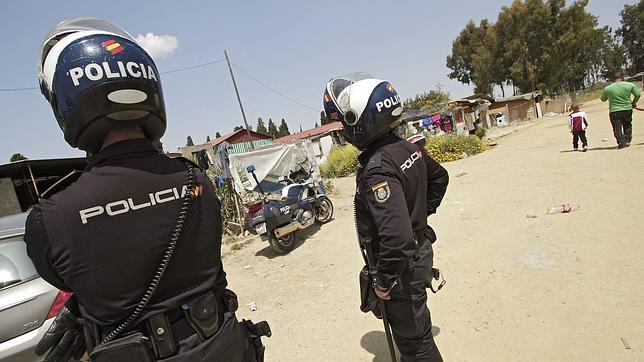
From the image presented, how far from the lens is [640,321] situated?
102 inches

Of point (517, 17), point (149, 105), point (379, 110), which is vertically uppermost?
point (517, 17)

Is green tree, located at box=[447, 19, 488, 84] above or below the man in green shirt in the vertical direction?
above

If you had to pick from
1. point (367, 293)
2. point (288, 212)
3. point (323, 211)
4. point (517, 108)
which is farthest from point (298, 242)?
point (517, 108)

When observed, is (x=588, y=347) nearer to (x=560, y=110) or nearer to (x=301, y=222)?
(x=301, y=222)

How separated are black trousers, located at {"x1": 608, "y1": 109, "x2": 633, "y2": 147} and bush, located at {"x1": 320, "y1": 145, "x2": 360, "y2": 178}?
886cm

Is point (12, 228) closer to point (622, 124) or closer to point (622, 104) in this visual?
point (622, 104)

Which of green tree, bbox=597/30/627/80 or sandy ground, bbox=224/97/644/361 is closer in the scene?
sandy ground, bbox=224/97/644/361

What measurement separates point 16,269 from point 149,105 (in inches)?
99.9

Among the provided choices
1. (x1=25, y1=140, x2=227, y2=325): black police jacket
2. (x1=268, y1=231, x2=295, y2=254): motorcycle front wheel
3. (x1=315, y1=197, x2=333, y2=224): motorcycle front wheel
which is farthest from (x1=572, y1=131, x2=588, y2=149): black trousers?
(x1=25, y1=140, x2=227, y2=325): black police jacket

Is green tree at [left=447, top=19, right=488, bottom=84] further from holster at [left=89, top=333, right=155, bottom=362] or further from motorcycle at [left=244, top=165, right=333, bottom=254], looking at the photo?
holster at [left=89, top=333, right=155, bottom=362]

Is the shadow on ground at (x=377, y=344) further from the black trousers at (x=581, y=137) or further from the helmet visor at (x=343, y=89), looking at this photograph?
the black trousers at (x=581, y=137)

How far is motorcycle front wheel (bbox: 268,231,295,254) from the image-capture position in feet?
20.5

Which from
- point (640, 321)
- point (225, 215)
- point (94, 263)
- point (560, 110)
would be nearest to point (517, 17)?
point (560, 110)

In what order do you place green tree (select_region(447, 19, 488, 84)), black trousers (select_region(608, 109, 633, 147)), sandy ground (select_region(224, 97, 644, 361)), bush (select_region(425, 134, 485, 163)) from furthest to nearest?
green tree (select_region(447, 19, 488, 84)) < bush (select_region(425, 134, 485, 163)) < black trousers (select_region(608, 109, 633, 147)) < sandy ground (select_region(224, 97, 644, 361))
